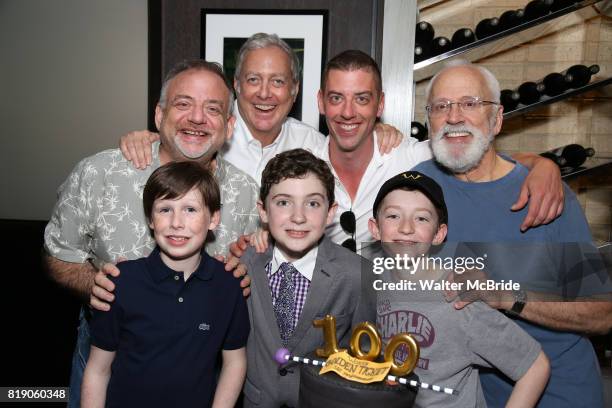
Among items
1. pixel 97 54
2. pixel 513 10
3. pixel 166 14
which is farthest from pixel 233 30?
pixel 97 54

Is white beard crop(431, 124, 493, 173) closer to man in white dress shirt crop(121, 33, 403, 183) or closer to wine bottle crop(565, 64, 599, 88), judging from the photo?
man in white dress shirt crop(121, 33, 403, 183)

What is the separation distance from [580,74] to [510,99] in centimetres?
41

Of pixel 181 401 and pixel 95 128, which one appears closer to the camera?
pixel 181 401

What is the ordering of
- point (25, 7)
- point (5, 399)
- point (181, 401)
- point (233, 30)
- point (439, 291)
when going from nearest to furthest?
1. point (439, 291)
2. point (181, 401)
3. point (5, 399)
4. point (233, 30)
5. point (25, 7)

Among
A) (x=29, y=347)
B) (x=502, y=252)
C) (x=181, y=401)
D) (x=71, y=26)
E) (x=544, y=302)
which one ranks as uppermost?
(x=71, y=26)

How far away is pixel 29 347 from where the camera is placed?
3150mm

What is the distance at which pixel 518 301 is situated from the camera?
1.41 meters

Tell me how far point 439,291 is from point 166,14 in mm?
2253

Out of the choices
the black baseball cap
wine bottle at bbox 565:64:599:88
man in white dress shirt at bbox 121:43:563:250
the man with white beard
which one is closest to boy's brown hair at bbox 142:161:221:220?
man in white dress shirt at bbox 121:43:563:250

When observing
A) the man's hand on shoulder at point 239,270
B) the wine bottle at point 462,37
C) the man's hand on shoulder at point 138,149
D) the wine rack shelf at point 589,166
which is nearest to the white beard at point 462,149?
the man's hand on shoulder at point 239,270

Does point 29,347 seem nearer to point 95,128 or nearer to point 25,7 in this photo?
point 95,128

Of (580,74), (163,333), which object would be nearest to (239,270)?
(163,333)

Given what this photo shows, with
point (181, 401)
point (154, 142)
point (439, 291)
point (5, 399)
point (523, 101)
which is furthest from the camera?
point (523, 101)

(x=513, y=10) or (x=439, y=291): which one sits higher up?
(x=513, y=10)
